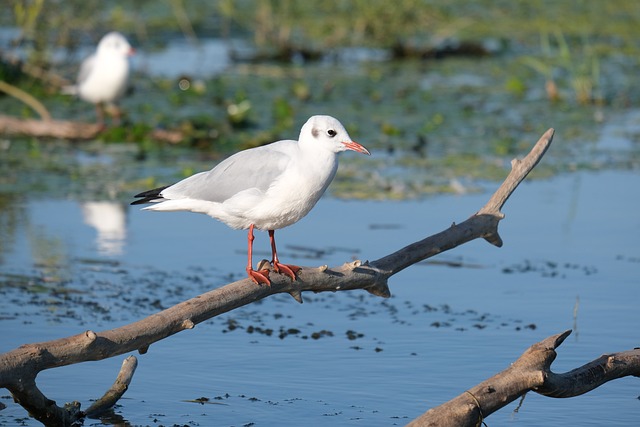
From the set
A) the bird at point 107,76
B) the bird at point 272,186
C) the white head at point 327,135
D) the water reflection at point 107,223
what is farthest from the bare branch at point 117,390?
the bird at point 107,76

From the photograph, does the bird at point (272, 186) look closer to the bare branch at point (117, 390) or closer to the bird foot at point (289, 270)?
the bird foot at point (289, 270)

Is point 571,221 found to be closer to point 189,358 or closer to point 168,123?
point 189,358

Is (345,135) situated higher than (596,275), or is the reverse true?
(345,135)

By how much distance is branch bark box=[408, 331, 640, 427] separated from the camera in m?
4.71

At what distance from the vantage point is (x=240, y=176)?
5633mm

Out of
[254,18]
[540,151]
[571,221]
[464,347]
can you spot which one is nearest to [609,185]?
[571,221]

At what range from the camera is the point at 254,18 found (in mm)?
18734

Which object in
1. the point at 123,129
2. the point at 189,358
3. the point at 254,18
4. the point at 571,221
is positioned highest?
the point at 254,18

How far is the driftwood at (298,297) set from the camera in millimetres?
4500

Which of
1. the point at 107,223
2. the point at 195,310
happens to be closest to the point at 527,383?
the point at 195,310

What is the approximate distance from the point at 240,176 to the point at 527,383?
168 cm

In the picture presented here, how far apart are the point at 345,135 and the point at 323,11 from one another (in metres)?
15.3

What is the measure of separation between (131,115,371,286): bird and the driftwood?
0.19 meters

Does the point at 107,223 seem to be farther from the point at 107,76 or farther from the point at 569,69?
the point at 569,69
